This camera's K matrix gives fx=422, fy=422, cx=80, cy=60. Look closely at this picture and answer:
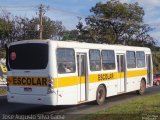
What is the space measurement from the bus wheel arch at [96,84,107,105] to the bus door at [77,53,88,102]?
1253 mm

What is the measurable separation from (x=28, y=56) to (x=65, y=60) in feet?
4.59

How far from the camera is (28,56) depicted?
15875 mm

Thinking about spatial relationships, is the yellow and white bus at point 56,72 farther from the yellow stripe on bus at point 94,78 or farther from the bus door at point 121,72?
the bus door at point 121,72

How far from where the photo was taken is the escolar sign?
15173 mm

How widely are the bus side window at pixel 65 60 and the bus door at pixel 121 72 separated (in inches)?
186

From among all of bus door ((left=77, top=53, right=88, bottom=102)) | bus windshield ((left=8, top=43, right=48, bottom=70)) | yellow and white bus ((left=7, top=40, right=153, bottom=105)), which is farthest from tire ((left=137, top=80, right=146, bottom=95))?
bus windshield ((left=8, top=43, right=48, bottom=70))

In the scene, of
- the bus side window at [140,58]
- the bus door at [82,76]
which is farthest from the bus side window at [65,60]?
the bus side window at [140,58]

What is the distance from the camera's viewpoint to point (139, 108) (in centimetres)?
1511

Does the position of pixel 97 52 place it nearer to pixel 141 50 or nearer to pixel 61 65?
pixel 61 65

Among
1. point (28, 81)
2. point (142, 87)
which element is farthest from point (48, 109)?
point (142, 87)

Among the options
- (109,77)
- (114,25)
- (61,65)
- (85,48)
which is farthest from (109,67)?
(114,25)

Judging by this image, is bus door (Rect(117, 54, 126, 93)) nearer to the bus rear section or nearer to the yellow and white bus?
the yellow and white bus

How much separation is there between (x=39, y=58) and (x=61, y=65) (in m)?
0.86

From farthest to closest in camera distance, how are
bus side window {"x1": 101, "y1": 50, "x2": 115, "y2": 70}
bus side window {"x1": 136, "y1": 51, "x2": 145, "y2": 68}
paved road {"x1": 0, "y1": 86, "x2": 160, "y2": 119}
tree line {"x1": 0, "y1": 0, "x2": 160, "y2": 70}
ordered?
tree line {"x1": 0, "y1": 0, "x2": 160, "y2": 70} → bus side window {"x1": 136, "y1": 51, "x2": 145, "y2": 68} → bus side window {"x1": 101, "y1": 50, "x2": 115, "y2": 70} → paved road {"x1": 0, "y1": 86, "x2": 160, "y2": 119}
